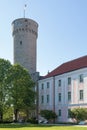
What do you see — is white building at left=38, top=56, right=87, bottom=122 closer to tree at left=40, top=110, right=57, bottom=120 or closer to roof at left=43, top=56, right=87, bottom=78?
roof at left=43, top=56, right=87, bottom=78

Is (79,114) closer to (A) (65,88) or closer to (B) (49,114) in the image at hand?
(A) (65,88)

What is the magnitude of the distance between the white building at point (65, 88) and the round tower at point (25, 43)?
750cm

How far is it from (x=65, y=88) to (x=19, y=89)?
335 inches

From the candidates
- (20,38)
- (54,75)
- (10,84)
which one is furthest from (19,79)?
(20,38)

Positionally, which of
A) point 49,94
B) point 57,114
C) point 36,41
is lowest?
point 57,114

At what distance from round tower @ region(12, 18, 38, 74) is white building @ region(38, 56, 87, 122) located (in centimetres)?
750

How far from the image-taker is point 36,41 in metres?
77.2

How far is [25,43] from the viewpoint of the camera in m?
74.0

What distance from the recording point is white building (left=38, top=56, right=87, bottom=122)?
55.3 meters

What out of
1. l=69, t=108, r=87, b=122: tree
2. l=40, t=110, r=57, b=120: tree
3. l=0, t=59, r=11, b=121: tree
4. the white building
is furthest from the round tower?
l=69, t=108, r=87, b=122: tree

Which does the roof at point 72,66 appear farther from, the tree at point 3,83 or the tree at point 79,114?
the tree at point 3,83

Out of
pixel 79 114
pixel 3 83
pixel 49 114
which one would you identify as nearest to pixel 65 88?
pixel 49 114

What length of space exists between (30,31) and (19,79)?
62.0 ft

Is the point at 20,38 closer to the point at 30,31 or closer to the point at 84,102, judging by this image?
the point at 30,31
